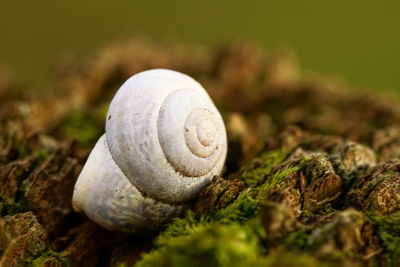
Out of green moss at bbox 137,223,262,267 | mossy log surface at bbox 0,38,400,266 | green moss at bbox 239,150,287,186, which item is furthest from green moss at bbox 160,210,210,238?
green moss at bbox 239,150,287,186

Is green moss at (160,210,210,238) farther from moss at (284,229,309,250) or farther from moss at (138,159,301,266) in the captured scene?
moss at (284,229,309,250)

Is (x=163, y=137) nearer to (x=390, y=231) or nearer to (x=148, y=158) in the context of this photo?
(x=148, y=158)

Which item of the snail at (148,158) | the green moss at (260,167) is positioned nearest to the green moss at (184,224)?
the snail at (148,158)

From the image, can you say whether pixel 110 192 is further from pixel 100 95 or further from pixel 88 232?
pixel 100 95

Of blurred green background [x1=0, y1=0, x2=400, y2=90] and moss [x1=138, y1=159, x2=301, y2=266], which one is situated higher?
blurred green background [x1=0, y1=0, x2=400, y2=90]

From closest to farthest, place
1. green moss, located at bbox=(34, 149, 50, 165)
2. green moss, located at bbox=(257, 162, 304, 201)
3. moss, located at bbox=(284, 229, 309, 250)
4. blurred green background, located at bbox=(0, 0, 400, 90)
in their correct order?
moss, located at bbox=(284, 229, 309, 250) < green moss, located at bbox=(257, 162, 304, 201) < green moss, located at bbox=(34, 149, 50, 165) < blurred green background, located at bbox=(0, 0, 400, 90)

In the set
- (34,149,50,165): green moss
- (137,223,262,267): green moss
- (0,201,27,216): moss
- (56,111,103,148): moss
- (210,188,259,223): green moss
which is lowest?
(0,201,27,216): moss

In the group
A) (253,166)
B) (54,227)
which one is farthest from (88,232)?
(253,166)

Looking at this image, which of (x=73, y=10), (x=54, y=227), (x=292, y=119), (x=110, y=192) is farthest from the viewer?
(x=73, y=10)
